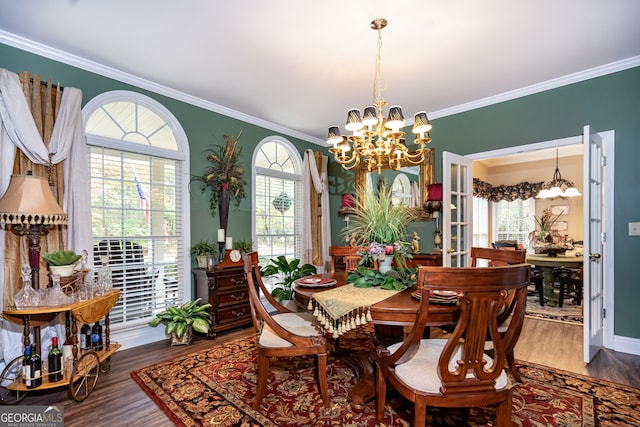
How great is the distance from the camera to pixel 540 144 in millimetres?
3363

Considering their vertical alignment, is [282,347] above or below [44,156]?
below

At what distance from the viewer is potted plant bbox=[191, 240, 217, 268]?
3.50m

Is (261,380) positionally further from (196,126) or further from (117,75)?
(117,75)

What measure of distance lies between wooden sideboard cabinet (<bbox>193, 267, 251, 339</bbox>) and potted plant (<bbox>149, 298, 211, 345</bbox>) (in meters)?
0.10

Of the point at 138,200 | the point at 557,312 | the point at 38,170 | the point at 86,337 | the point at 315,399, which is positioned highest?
the point at 38,170

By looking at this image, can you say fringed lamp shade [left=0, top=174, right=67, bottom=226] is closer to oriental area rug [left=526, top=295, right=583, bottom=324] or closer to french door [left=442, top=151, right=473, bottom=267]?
french door [left=442, top=151, right=473, bottom=267]

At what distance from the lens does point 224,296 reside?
11.1ft

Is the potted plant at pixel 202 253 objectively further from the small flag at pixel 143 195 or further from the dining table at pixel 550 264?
the dining table at pixel 550 264

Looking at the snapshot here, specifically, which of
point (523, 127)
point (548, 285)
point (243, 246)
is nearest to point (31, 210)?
point (243, 246)

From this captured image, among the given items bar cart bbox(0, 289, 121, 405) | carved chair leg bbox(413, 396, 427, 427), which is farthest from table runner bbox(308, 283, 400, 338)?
bar cart bbox(0, 289, 121, 405)

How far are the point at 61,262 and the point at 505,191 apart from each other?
780 cm

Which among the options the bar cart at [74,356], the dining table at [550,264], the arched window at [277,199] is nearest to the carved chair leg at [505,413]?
the bar cart at [74,356]

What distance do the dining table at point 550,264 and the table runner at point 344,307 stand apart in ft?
12.5

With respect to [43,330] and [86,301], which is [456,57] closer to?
[86,301]
